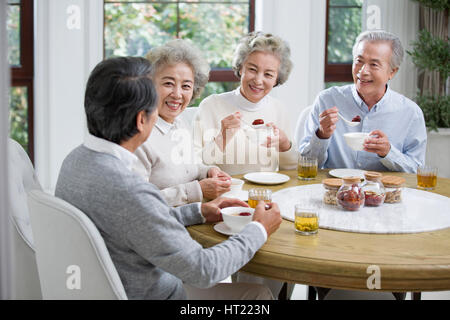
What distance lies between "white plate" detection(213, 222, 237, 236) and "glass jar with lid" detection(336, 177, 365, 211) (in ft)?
1.45

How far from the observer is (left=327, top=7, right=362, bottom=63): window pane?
4598 millimetres

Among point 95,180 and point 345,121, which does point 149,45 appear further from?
point 95,180

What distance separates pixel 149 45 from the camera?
4.52 m

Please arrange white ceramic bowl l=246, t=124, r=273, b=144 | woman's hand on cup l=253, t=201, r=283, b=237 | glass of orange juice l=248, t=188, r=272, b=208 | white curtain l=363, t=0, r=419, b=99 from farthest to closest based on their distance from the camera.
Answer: white curtain l=363, t=0, r=419, b=99 < white ceramic bowl l=246, t=124, r=273, b=144 < glass of orange juice l=248, t=188, r=272, b=208 < woman's hand on cup l=253, t=201, r=283, b=237

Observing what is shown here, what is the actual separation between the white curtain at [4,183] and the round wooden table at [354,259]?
2.31 feet

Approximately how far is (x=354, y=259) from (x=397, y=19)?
11.6 feet

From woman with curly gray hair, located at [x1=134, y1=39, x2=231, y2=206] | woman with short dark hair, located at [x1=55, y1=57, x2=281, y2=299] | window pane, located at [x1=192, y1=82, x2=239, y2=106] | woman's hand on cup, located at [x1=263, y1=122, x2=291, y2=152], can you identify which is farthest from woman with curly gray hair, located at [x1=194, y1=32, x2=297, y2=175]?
window pane, located at [x1=192, y1=82, x2=239, y2=106]

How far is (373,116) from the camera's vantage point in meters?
2.70

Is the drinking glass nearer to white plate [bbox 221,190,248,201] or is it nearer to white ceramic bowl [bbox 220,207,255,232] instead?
white plate [bbox 221,190,248,201]

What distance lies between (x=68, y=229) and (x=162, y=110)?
1037 millimetres

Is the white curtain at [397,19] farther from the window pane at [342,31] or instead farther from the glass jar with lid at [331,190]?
the glass jar with lid at [331,190]

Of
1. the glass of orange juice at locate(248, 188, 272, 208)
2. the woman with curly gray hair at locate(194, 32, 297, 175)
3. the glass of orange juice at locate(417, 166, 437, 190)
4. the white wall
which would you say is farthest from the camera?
the white wall

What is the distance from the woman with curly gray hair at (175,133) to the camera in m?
2.01

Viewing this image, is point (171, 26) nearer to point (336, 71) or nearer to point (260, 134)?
point (336, 71)
